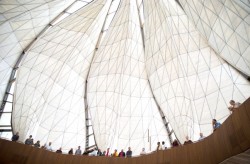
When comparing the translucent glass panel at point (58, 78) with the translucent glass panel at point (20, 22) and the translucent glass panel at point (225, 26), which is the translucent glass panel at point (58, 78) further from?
the translucent glass panel at point (225, 26)

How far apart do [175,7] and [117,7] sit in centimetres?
761

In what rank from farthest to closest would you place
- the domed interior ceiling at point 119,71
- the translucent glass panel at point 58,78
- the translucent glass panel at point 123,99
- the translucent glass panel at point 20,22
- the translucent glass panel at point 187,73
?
the translucent glass panel at point 123,99 → the translucent glass panel at point 58,78 → the domed interior ceiling at point 119,71 → the translucent glass panel at point 187,73 → the translucent glass panel at point 20,22

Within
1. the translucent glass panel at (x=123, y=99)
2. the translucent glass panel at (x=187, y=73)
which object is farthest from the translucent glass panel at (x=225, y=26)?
the translucent glass panel at (x=123, y=99)

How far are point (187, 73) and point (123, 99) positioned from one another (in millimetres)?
9307

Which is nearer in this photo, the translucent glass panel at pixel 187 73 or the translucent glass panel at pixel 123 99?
the translucent glass panel at pixel 187 73

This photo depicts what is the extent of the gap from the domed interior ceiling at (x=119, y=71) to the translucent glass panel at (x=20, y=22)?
104 mm

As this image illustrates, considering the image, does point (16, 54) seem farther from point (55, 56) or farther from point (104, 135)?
→ point (104, 135)

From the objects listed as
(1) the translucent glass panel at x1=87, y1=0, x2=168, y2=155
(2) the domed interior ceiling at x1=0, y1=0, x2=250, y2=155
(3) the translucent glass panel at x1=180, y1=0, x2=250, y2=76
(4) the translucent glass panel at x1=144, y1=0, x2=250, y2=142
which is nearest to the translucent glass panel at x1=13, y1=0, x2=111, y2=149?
(2) the domed interior ceiling at x1=0, y1=0, x2=250, y2=155

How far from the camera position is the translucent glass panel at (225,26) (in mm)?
18922

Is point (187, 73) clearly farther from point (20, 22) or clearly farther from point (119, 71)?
point (20, 22)

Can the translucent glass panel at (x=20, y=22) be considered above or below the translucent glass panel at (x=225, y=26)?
above

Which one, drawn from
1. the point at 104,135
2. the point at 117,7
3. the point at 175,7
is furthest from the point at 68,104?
the point at 175,7

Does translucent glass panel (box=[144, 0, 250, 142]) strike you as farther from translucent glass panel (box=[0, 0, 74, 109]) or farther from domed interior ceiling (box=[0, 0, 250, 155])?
translucent glass panel (box=[0, 0, 74, 109])

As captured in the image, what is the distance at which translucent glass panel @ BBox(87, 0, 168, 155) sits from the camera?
29906mm
